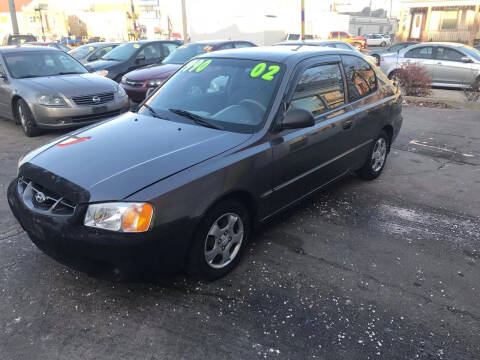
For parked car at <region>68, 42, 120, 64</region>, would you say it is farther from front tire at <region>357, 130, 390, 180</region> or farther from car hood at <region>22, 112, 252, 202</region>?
car hood at <region>22, 112, 252, 202</region>

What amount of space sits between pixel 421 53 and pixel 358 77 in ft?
33.9

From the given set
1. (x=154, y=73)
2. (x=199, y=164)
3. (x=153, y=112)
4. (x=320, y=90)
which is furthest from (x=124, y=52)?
(x=199, y=164)

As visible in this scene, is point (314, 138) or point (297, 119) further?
point (314, 138)

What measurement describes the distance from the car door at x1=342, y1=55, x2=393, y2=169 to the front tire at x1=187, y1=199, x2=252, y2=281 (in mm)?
1818

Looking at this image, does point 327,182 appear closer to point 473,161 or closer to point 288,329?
point 288,329

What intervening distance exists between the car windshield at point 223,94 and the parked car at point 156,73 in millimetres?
4682

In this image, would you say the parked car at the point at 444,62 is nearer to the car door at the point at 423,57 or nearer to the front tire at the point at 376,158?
the car door at the point at 423,57

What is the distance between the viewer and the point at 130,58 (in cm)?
1125

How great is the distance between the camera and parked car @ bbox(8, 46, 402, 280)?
8.55 ft

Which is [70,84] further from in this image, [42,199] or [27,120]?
[42,199]

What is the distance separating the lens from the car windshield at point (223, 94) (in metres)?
3.48

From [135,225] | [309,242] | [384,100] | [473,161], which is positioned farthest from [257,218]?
[473,161]

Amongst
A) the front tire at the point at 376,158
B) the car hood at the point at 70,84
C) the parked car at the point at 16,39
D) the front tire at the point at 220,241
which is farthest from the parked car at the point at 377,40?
the front tire at the point at 220,241

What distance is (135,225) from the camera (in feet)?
8.38
